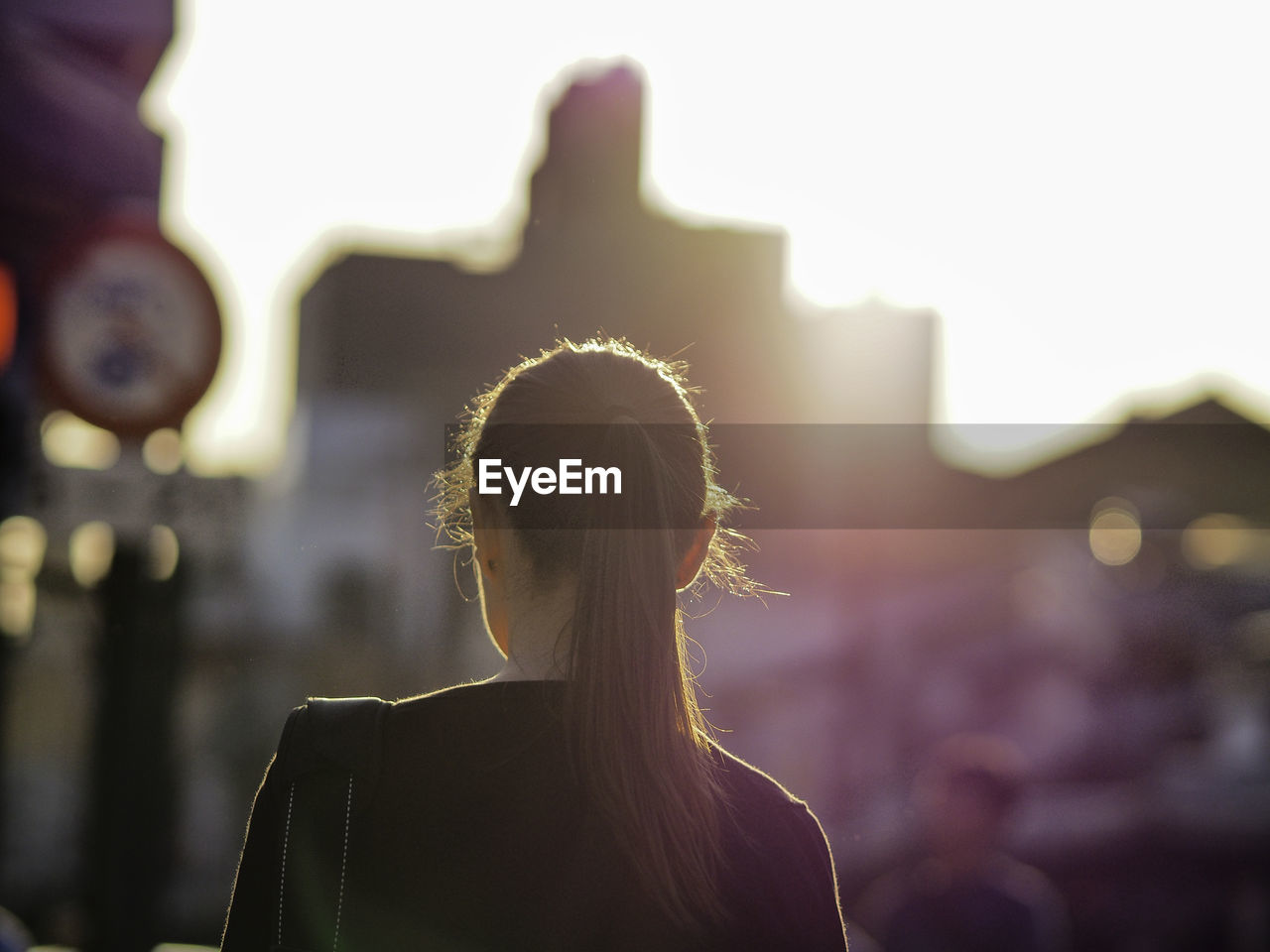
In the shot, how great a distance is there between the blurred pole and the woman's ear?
8.84 feet

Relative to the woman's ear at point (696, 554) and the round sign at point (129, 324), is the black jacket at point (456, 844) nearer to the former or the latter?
the woman's ear at point (696, 554)

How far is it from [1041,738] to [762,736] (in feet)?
23.7

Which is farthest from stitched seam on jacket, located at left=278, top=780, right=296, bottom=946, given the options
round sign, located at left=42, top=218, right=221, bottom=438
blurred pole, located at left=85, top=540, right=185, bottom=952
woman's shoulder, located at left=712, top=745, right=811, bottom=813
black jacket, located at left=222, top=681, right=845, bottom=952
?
round sign, located at left=42, top=218, right=221, bottom=438

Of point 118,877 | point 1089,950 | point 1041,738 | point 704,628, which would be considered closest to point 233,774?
point 704,628

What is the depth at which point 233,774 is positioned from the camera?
561 inches

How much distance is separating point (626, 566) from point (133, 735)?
2904 millimetres

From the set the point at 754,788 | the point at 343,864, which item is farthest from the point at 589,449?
the point at 343,864

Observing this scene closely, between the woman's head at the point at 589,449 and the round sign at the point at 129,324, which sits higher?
the round sign at the point at 129,324

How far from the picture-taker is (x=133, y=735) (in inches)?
150

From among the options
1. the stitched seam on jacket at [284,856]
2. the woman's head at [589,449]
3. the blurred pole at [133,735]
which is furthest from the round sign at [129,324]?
the stitched seam on jacket at [284,856]

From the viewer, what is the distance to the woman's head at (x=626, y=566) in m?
1.42

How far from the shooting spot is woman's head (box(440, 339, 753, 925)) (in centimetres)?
142

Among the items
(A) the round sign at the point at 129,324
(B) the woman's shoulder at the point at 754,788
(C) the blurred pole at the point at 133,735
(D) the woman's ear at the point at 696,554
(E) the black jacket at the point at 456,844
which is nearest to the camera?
(E) the black jacket at the point at 456,844

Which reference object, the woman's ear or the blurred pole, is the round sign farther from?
the woman's ear
